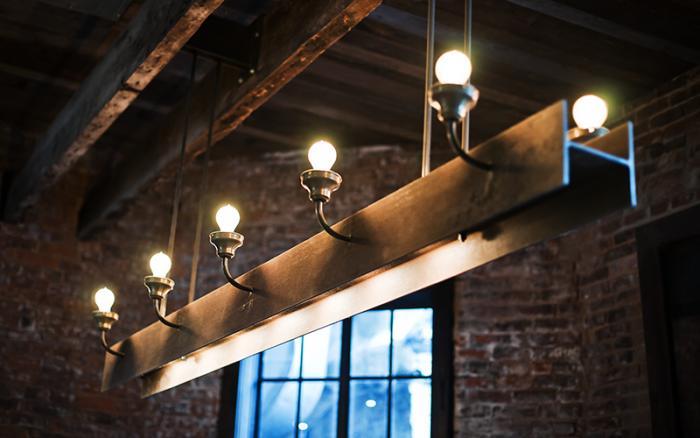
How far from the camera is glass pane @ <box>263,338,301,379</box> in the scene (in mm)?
5293

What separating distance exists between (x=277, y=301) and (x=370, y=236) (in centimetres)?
56

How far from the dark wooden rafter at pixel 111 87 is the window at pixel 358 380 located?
157cm

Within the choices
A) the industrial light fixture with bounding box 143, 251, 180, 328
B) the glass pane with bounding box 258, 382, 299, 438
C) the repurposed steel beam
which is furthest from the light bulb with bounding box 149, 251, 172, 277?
the glass pane with bounding box 258, 382, 299, 438

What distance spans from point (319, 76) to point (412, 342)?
5.04ft

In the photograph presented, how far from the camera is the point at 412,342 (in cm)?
508

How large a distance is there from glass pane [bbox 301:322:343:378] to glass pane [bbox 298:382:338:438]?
0.07m

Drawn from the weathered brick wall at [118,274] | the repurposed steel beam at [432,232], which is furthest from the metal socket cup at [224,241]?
the weathered brick wall at [118,274]

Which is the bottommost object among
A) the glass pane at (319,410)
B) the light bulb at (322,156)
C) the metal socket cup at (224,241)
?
the glass pane at (319,410)

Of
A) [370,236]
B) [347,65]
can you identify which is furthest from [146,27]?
[370,236]

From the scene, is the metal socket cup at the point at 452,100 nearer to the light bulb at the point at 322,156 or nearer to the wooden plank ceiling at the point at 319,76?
the light bulb at the point at 322,156

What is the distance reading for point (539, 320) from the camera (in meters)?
4.85

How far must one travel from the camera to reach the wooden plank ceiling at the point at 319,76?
396 centimetres

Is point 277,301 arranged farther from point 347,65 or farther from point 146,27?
point 347,65

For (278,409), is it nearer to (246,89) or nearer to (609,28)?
(246,89)
